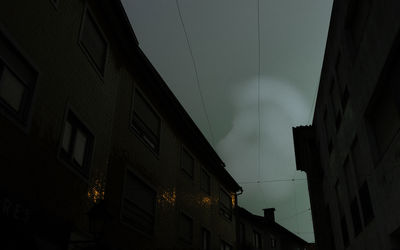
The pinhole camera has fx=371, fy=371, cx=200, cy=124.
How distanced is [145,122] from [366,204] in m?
7.72

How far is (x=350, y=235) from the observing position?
12703mm

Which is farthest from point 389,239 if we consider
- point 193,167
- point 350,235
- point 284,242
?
point 284,242

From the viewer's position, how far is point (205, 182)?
19.7m

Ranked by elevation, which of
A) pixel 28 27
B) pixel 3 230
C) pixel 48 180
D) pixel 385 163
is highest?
pixel 28 27

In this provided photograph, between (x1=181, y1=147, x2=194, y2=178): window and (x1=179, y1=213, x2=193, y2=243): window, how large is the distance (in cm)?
210

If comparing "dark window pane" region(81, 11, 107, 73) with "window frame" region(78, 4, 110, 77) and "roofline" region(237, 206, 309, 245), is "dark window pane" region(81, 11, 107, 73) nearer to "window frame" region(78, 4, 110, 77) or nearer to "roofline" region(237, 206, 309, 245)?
"window frame" region(78, 4, 110, 77)

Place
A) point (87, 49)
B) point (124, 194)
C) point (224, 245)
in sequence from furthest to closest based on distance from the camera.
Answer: point (224, 245) → point (124, 194) → point (87, 49)

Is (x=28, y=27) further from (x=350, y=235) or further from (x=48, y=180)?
(x=350, y=235)

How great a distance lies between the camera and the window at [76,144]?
27.2 ft

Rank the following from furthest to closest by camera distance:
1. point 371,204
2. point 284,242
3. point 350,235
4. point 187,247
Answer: point 284,242 < point 187,247 < point 350,235 < point 371,204

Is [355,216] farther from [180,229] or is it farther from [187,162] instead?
[187,162]

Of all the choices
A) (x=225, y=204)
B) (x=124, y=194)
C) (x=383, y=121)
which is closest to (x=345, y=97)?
(x=383, y=121)

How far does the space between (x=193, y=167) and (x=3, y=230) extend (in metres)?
12.8

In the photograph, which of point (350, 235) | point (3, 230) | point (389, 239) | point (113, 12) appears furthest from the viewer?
point (350, 235)
